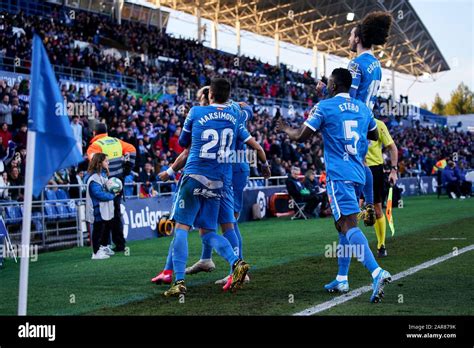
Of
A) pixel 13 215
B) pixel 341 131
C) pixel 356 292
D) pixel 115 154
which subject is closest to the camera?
Result: pixel 341 131

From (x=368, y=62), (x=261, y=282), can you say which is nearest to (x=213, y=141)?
(x=261, y=282)

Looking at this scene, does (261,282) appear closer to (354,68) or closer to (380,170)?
(354,68)

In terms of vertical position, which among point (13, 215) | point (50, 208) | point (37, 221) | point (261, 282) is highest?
point (50, 208)

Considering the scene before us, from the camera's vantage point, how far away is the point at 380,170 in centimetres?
1047

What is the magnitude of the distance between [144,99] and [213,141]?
66.5 ft

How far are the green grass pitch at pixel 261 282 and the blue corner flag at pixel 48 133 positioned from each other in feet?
6.47

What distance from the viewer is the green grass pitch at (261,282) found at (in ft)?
21.2

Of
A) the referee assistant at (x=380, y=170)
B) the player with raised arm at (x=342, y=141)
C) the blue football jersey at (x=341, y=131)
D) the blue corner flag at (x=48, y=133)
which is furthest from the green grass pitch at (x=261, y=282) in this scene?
the blue corner flag at (x=48, y=133)

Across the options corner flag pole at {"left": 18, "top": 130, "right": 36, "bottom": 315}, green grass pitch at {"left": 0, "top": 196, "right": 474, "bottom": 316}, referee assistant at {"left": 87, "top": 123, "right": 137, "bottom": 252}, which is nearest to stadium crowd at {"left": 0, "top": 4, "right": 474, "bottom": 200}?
referee assistant at {"left": 87, "top": 123, "right": 137, "bottom": 252}

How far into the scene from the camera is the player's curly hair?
8.06m

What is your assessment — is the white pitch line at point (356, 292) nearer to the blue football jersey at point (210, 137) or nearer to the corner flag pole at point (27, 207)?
the blue football jersey at point (210, 137)

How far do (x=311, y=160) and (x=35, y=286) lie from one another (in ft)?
65.1

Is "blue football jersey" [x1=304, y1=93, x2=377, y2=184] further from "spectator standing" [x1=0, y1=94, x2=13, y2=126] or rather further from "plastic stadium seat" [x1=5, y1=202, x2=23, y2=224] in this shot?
"spectator standing" [x1=0, y1=94, x2=13, y2=126]

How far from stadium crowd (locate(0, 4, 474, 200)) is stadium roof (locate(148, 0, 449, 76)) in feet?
15.8
